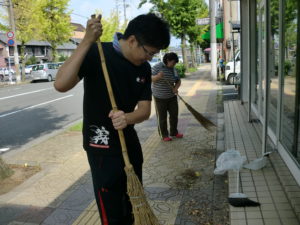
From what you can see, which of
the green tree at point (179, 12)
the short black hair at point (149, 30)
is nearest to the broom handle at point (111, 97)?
the short black hair at point (149, 30)

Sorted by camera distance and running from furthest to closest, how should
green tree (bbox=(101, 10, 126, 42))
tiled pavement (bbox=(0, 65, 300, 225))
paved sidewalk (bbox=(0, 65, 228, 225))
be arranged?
green tree (bbox=(101, 10, 126, 42)), paved sidewalk (bbox=(0, 65, 228, 225)), tiled pavement (bbox=(0, 65, 300, 225))

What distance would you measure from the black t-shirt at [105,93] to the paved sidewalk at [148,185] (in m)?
1.58

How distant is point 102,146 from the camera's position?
2.09 m

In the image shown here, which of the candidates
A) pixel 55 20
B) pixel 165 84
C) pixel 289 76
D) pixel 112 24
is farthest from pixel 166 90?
pixel 112 24

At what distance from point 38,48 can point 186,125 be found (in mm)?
51852

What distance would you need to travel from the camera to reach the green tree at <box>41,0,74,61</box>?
29.8 metres

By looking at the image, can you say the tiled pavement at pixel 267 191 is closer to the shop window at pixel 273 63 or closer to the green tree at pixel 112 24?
the shop window at pixel 273 63

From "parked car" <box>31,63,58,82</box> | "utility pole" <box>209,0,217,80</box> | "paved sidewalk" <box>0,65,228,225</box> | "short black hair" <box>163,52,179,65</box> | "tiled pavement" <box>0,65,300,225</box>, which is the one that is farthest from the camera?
"parked car" <box>31,63,58,82</box>

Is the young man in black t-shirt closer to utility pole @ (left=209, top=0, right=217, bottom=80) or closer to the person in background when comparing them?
the person in background

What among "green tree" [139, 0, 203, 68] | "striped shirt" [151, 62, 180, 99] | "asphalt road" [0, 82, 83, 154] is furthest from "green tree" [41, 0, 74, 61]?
"striped shirt" [151, 62, 180, 99]

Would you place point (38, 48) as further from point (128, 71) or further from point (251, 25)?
point (128, 71)

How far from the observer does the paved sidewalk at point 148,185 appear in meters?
3.52

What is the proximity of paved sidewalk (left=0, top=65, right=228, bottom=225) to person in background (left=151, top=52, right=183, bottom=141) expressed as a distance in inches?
12.8

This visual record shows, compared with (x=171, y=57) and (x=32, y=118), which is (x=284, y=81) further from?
(x=32, y=118)
